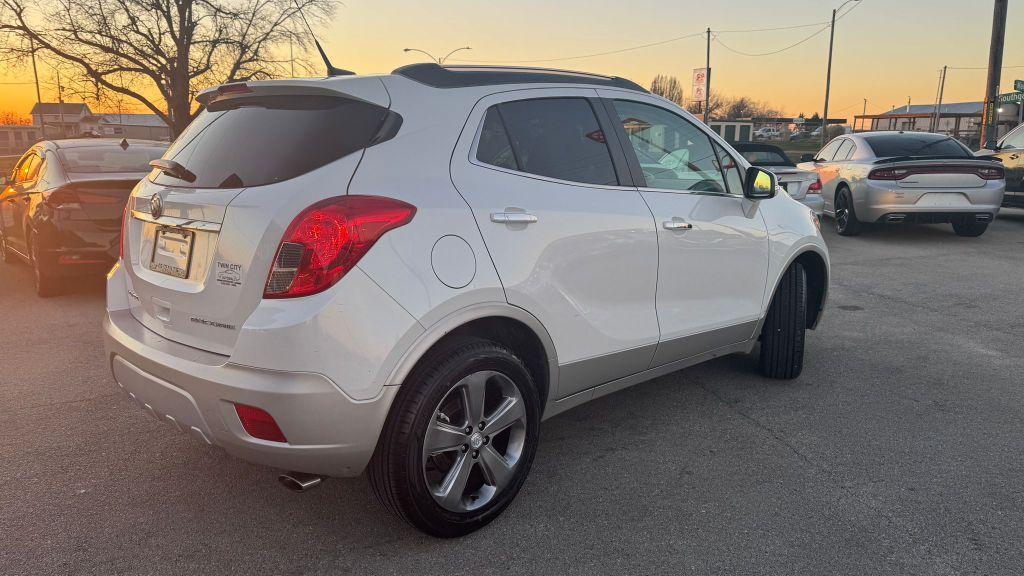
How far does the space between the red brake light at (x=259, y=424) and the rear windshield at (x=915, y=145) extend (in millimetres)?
10382

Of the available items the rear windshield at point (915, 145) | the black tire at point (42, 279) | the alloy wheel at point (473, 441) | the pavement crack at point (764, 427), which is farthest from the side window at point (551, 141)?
the rear windshield at point (915, 145)

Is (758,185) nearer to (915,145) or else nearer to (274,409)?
→ (274,409)

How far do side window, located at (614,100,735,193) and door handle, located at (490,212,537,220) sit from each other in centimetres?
86

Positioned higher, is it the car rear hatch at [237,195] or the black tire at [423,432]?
the car rear hatch at [237,195]

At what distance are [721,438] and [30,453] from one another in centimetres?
330

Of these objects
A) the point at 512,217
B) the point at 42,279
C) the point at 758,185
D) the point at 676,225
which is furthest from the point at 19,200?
the point at 758,185

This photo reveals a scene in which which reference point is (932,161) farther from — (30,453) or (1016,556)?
(30,453)

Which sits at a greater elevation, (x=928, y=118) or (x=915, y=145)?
(x=928, y=118)

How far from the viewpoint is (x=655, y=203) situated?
341cm

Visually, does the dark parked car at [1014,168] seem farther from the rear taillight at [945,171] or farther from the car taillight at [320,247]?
the car taillight at [320,247]

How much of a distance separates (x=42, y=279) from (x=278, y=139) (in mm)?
5583

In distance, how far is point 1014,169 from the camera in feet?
37.7

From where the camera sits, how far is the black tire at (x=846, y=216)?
10938mm

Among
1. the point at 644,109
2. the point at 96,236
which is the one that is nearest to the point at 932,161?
the point at 644,109
